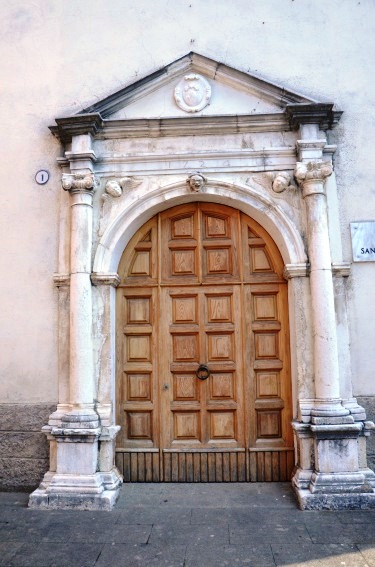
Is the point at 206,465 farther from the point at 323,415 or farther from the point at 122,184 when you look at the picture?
the point at 122,184

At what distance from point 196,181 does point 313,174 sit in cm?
121

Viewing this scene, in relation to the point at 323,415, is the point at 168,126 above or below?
above

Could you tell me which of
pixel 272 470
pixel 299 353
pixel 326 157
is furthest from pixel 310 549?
pixel 326 157

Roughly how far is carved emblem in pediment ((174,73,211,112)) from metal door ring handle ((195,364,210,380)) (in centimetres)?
281

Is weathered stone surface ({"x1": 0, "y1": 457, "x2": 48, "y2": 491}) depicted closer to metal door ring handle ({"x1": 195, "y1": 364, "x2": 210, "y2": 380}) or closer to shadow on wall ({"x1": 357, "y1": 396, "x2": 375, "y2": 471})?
metal door ring handle ({"x1": 195, "y1": 364, "x2": 210, "y2": 380})

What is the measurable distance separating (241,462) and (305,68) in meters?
4.40

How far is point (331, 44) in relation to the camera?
18.3 feet

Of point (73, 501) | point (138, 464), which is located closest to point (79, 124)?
point (138, 464)

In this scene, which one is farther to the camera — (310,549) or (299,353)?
(299,353)

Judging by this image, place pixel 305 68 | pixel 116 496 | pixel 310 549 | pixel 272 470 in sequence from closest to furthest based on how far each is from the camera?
pixel 310 549, pixel 116 496, pixel 272 470, pixel 305 68

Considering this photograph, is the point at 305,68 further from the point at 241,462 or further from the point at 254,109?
the point at 241,462

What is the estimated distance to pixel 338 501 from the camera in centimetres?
452

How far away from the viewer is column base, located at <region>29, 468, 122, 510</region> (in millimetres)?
4645

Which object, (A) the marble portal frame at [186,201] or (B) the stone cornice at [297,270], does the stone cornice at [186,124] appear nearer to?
(A) the marble portal frame at [186,201]
